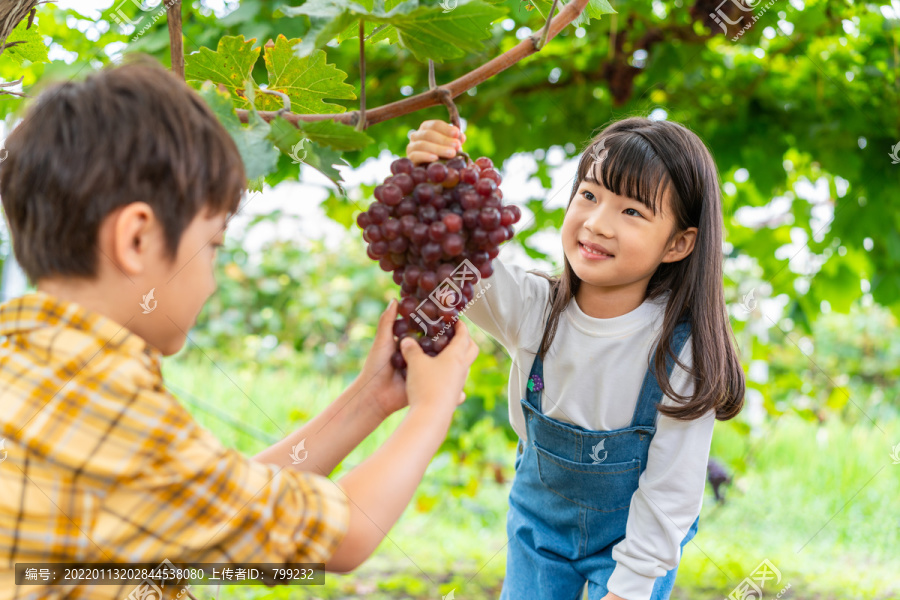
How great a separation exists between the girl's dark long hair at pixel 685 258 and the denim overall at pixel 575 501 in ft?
0.12

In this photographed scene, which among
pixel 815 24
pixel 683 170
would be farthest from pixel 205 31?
pixel 815 24

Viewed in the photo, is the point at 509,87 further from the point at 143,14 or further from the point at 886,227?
the point at 886,227

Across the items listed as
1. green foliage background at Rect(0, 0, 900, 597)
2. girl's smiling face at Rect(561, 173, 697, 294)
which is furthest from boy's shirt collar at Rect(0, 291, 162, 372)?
green foliage background at Rect(0, 0, 900, 597)

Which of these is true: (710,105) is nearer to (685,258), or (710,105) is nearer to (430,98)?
(685,258)

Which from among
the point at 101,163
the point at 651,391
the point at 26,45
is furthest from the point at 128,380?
the point at 651,391

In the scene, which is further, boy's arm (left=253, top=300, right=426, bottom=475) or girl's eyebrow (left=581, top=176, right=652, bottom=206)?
girl's eyebrow (left=581, top=176, right=652, bottom=206)

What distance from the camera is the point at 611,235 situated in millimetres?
1076

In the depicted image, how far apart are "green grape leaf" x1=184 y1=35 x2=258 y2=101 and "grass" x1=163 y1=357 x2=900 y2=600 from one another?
1.75 m

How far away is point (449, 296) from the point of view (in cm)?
80

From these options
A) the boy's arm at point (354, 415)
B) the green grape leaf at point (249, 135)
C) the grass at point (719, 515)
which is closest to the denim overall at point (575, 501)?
the boy's arm at point (354, 415)

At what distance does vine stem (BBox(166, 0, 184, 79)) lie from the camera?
873mm

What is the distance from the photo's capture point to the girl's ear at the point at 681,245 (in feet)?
3.85

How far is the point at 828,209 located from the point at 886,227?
A: 1.05 feet

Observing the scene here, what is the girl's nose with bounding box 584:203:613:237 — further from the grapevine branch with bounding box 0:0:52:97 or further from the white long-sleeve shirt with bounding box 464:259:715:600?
the grapevine branch with bounding box 0:0:52:97
